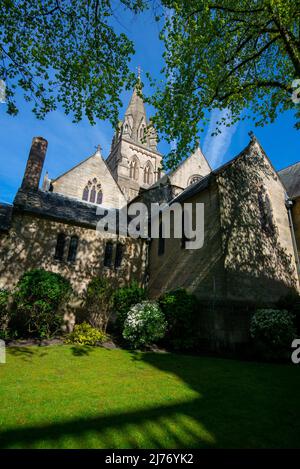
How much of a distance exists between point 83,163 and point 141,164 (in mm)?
16999

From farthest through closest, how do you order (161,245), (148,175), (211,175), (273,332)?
(148,175) < (161,245) < (211,175) < (273,332)

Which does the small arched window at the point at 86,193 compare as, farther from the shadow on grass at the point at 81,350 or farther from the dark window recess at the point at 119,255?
the shadow on grass at the point at 81,350

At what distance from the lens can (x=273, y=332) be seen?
9.62 m

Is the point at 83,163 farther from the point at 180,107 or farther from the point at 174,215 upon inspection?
the point at 180,107

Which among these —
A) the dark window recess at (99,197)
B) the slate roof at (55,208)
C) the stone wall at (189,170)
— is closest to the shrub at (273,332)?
the slate roof at (55,208)

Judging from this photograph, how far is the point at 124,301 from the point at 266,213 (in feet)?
32.7

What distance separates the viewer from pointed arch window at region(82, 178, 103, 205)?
2627 cm

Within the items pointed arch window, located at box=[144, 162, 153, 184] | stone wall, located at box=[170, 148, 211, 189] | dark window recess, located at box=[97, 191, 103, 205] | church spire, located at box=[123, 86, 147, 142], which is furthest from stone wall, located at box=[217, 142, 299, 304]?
church spire, located at box=[123, 86, 147, 142]

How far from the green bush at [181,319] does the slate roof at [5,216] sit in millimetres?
9211

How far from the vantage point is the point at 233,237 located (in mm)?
12367

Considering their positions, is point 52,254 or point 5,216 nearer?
point 5,216

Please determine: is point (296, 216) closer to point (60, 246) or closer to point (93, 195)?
point (60, 246)

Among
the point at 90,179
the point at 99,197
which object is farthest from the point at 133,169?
the point at 99,197
